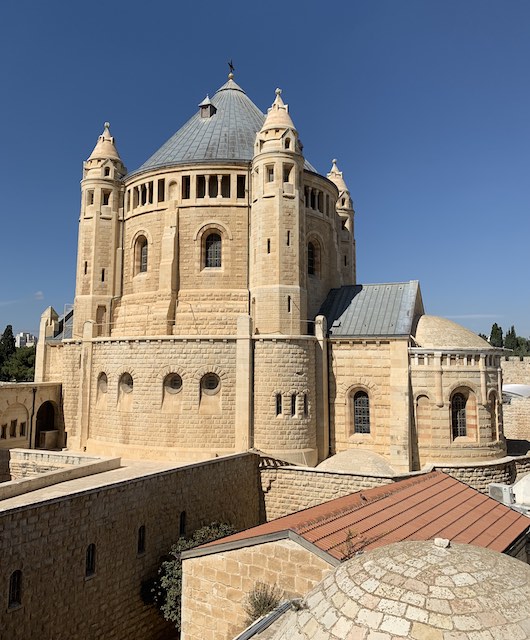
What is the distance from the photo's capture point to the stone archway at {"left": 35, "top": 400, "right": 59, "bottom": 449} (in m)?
29.7

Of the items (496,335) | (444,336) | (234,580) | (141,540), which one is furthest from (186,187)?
A: (496,335)

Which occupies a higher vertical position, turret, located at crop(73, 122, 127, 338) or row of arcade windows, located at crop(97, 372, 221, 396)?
turret, located at crop(73, 122, 127, 338)

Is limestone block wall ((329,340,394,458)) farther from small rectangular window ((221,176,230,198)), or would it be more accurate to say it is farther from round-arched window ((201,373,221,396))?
small rectangular window ((221,176,230,198))

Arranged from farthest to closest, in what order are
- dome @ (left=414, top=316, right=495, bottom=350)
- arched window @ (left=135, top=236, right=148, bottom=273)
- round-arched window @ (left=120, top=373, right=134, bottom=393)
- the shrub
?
arched window @ (left=135, top=236, right=148, bottom=273) < round-arched window @ (left=120, top=373, right=134, bottom=393) < dome @ (left=414, top=316, right=495, bottom=350) < the shrub

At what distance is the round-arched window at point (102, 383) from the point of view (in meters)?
27.8

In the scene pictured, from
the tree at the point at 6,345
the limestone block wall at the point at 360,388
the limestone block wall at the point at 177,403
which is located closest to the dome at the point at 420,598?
the limestone block wall at the point at 177,403

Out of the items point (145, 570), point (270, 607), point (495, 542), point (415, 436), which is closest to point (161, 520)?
point (145, 570)

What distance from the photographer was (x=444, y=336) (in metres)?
25.8

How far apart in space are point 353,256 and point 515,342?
70.4m

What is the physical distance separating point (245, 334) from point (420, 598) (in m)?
20.3

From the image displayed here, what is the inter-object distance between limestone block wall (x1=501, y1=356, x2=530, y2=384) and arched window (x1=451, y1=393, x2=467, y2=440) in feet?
129

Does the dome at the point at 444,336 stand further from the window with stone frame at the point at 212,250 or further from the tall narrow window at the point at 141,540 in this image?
the tall narrow window at the point at 141,540

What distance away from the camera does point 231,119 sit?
3247 cm

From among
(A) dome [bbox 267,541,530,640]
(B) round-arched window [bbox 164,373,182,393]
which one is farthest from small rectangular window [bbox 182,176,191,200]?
(A) dome [bbox 267,541,530,640]
